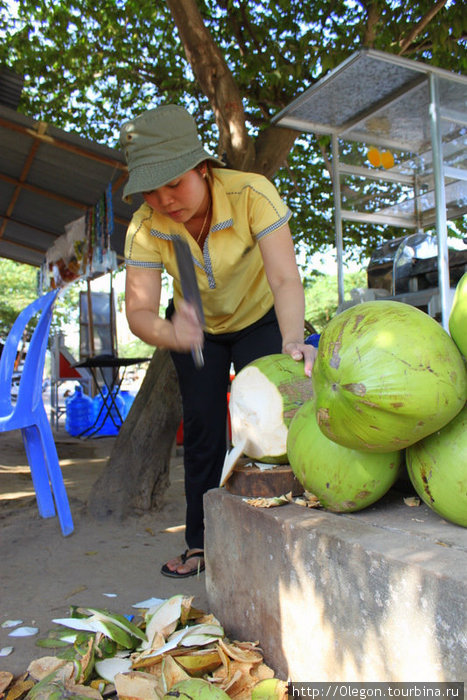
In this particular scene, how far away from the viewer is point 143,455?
3.44 metres

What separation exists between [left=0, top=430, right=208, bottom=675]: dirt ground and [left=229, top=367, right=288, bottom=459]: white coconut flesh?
0.74 meters

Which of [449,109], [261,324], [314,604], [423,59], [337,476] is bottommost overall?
[314,604]

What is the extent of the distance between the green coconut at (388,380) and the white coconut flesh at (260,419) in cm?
41

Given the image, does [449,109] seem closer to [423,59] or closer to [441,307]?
[441,307]

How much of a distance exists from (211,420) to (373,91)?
10.5 feet

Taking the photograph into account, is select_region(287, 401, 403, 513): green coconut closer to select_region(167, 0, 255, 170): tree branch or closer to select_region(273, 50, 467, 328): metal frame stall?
select_region(273, 50, 467, 328): metal frame stall

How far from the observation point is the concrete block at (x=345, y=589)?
0.90 meters

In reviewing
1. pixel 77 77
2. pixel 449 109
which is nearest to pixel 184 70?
pixel 77 77

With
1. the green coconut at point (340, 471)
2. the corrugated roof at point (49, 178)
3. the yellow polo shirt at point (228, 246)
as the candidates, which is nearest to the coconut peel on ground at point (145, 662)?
the green coconut at point (340, 471)

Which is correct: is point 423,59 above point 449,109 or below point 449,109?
above

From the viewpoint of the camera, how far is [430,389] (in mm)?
974

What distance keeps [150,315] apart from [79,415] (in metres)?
6.78

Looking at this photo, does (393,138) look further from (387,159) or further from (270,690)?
(270,690)

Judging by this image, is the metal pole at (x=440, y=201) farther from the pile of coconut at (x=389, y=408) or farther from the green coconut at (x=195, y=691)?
the green coconut at (x=195, y=691)
